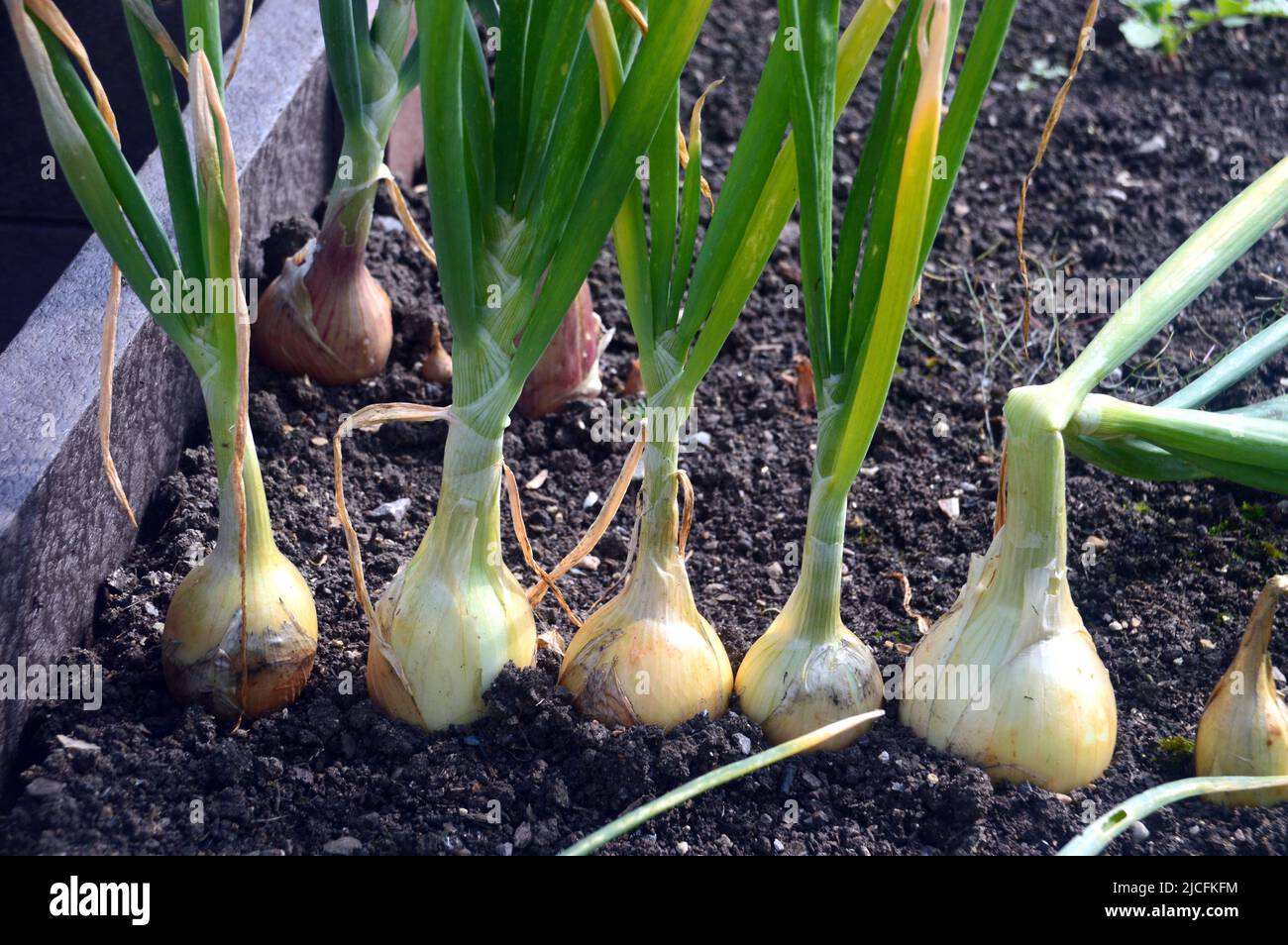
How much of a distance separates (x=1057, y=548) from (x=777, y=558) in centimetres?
61

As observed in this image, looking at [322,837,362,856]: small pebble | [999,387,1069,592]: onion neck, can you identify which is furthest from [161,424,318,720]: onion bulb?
[999,387,1069,592]: onion neck

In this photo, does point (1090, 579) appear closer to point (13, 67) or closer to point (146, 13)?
point (146, 13)

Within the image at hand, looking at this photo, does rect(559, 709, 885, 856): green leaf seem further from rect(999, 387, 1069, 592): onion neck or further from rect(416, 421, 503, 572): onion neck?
rect(416, 421, 503, 572): onion neck

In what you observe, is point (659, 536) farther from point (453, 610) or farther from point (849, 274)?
point (849, 274)

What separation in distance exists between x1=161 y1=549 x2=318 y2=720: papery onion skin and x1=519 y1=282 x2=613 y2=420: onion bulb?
2.44 ft

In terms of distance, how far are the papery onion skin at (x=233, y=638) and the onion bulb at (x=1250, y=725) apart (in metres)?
1.05

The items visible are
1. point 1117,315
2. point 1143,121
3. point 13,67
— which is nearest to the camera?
point 1117,315

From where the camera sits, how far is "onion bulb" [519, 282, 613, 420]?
204 cm

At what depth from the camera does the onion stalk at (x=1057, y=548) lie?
125cm

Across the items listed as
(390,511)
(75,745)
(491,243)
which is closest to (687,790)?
(491,243)

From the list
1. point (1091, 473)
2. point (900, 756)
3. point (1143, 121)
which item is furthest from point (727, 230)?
point (1143, 121)

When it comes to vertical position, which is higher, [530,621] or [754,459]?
[754,459]

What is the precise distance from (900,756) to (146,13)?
1.14 meters
